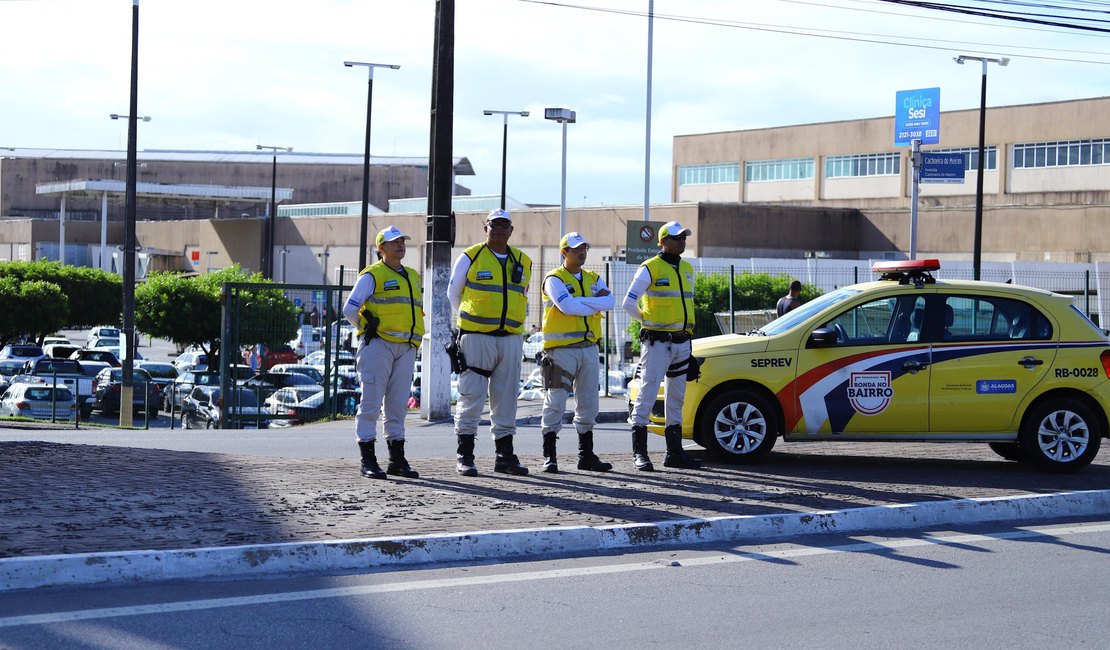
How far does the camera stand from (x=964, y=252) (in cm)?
5794

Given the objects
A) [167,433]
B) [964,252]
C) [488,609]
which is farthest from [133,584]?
[964,252]

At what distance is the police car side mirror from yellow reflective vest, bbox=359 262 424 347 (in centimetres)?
332

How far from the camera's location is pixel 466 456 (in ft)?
31.8

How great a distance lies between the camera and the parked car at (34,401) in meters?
28.4

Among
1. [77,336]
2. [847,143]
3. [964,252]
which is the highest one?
[847,143]

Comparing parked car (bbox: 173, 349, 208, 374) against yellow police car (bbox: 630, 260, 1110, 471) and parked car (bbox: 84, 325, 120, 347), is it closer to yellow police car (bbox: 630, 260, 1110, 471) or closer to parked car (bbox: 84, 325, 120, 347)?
parked car (bbox: 84, 325, 120, 347)

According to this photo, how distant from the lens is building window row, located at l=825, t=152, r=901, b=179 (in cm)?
6956

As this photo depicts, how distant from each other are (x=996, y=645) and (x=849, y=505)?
9.83 ft

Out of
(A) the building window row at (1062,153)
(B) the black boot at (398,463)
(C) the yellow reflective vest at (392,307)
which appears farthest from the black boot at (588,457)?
(A) the building window row at (1062,153)

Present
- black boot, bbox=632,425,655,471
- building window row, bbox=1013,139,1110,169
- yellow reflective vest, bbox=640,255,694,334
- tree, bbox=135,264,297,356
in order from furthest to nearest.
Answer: building window row, bbox=1013,139,1110,169
tree, bbox=135,264,297,356
black boot, bbox=632,425,655,471
yellow reflective vest, bbox=640,255,694,334

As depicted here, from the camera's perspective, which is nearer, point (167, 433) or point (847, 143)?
point (167, 433)

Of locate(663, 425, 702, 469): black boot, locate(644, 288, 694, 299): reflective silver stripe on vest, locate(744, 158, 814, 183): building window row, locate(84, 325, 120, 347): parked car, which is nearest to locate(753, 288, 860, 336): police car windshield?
locate(644, 288, 694, 299): reflective silver stripe on vest

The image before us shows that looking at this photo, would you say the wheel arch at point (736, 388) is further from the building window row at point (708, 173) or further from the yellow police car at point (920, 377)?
the building window row at point (708, 173)

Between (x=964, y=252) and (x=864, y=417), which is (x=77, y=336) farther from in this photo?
(x=864, y=417)
